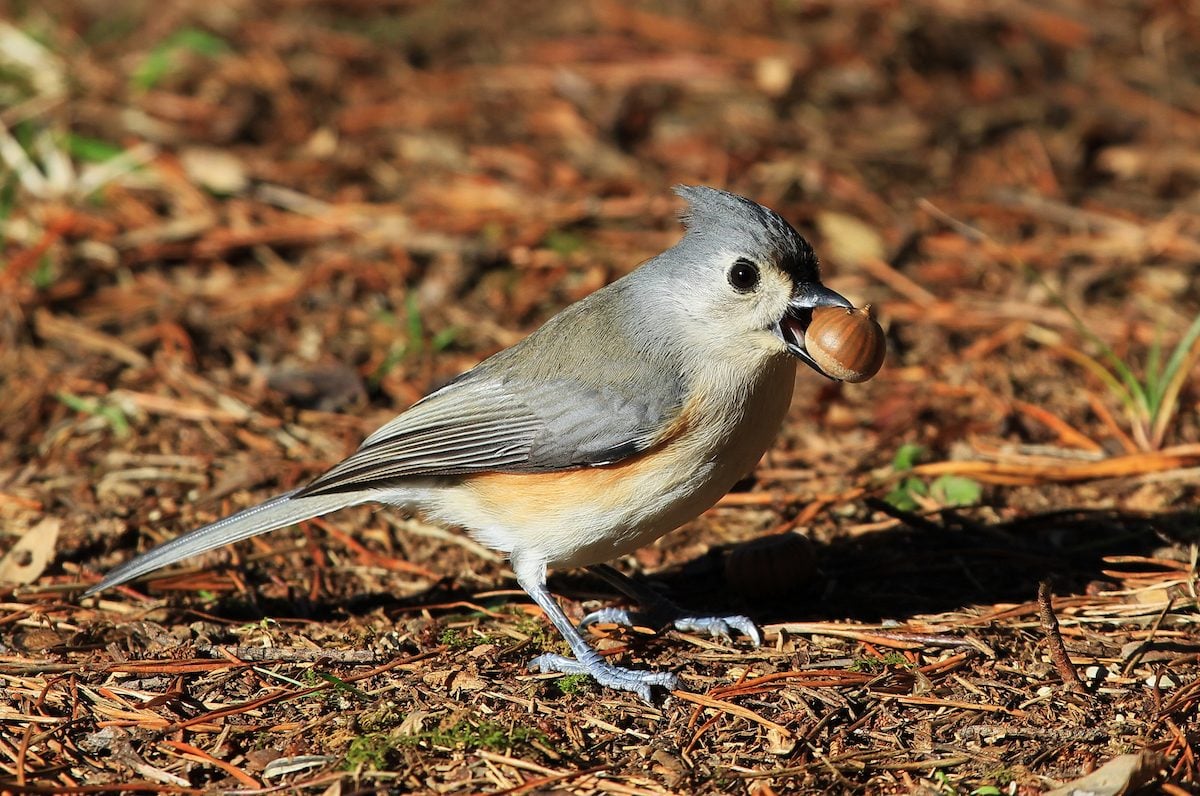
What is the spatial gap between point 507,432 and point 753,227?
100 cm

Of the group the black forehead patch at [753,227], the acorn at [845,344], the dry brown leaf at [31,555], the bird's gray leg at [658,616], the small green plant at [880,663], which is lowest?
the dry brown leaf at [31,555]

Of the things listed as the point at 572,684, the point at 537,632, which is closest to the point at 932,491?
the point at 537,632

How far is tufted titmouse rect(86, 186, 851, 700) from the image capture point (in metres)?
3.63

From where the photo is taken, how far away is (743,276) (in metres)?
3.72

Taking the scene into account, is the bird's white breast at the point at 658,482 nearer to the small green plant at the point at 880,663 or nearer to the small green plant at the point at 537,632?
the small green plant at the point at 537,632

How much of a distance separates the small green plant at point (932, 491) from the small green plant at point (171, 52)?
4911 millimetres

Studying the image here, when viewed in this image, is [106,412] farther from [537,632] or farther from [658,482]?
[658,482]

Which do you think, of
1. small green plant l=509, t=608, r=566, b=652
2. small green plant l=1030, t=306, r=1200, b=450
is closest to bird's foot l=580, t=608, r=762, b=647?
small green plant l=509, t=608, r=566, b=652

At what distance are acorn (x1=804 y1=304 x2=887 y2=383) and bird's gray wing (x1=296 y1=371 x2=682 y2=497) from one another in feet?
1.47

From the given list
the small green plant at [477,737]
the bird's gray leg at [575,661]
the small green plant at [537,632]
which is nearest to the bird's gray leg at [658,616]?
the small green plant at [537,632]

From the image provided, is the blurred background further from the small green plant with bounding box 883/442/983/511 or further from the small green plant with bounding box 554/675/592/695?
the small green plant with bounding box 554/675/592/695

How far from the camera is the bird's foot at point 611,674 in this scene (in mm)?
3480

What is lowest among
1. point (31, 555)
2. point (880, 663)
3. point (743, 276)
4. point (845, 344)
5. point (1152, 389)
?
point (31, 555)

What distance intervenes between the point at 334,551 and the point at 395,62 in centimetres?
411
